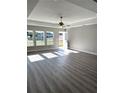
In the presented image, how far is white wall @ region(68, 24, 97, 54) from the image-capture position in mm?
7139

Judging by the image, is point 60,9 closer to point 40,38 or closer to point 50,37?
point 40,38

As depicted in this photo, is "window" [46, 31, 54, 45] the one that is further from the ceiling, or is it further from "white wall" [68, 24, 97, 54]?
"white wall" [68, 24, 97, 54]

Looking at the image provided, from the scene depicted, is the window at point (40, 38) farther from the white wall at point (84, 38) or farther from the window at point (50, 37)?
the white wall at point (84, 38)

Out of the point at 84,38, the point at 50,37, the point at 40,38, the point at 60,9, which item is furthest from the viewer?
the point at 50,37

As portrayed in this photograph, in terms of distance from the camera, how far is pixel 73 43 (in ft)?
31.8

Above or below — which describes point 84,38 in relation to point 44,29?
below

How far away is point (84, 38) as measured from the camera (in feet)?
26.6

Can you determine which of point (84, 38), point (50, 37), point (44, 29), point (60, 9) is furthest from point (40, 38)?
point (60, 9)

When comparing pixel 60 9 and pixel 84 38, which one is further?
pixel 84 38
